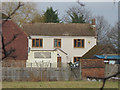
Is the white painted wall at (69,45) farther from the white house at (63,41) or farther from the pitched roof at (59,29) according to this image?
the pitched roof at (59,29)

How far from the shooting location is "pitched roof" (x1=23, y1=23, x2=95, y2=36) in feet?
135

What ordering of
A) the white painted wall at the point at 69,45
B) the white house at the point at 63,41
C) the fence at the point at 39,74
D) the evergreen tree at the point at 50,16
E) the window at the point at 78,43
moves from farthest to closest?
the evergreen tree at the point at 50,16
the window at the point at 78,43
the white painted wall at the point at 69,45
the white house at the point at 63,41
the fence at the point at 39,74

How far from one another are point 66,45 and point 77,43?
5.36 ft

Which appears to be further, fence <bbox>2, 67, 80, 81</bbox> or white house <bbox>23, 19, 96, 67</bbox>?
white house <bbox>23, 19, 96, 67</bbox>

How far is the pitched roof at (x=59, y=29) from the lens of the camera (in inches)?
1618

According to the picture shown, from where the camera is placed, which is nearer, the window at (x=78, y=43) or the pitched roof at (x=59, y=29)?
the pitched roof at (x=59, y=29)

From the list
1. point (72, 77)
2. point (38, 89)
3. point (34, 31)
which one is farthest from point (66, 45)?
point (38, 89)

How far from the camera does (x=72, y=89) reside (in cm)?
1936

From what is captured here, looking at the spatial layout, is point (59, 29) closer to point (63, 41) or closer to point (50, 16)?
point (63, 41)

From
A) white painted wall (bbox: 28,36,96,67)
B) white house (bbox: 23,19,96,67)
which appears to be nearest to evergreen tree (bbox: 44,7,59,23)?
white house (bbox: 23,19,96,67)

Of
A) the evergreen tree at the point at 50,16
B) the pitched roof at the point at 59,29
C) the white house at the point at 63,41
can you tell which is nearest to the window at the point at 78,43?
the white house at the point at 63,41

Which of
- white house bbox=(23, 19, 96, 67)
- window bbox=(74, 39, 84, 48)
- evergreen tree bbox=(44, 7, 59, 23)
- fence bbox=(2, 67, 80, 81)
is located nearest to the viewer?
fence bbox=(2, 67, 80, 81)

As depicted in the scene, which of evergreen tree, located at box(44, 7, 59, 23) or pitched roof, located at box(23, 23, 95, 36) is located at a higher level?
evergreen tree, located at box(44, 7, 59, 23)

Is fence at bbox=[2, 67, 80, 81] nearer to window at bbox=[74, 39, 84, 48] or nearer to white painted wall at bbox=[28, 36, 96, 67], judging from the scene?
white painted wall at bbox=[28, 36, 96, 67]
